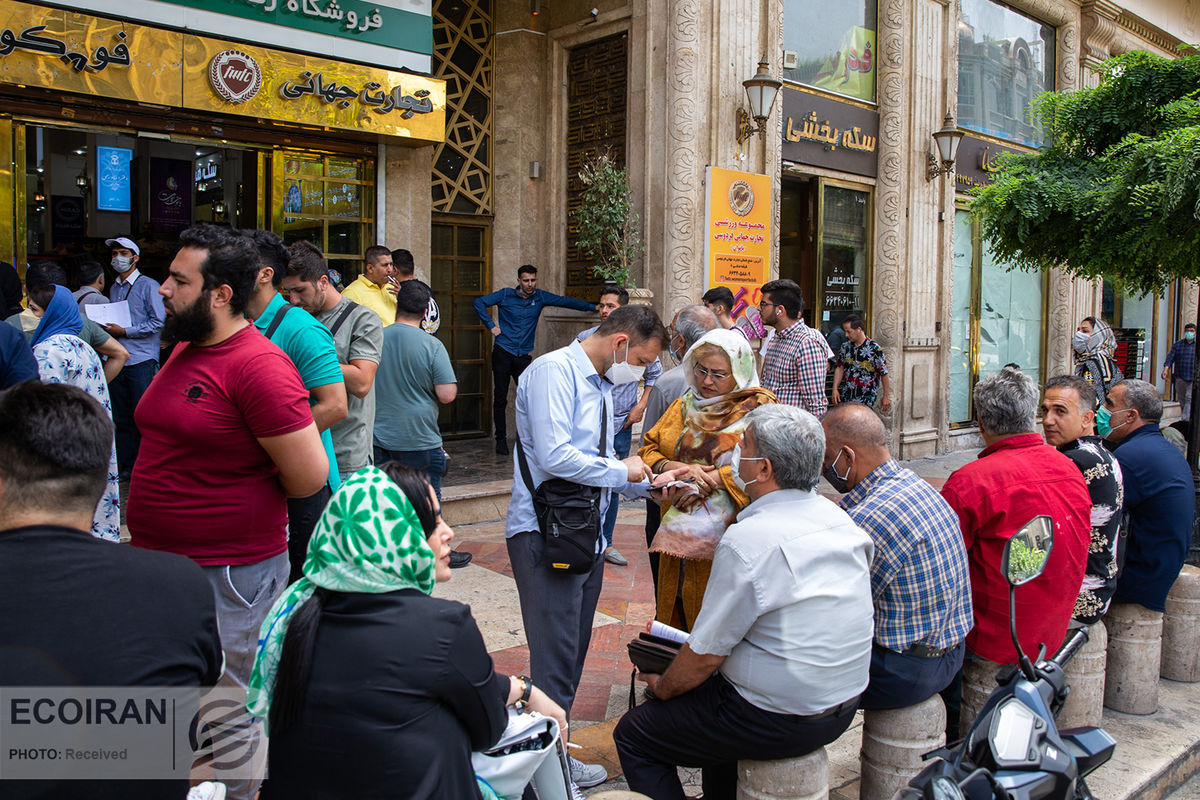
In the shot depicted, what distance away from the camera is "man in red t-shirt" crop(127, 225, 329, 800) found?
276 cm

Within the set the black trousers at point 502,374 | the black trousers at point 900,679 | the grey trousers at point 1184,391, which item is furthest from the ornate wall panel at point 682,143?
the grey trousers at point 1184,391

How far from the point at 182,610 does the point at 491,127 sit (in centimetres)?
932

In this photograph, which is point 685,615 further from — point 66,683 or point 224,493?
point 66,683

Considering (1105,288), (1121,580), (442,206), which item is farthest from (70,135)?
(1105,288)

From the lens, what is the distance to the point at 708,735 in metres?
2.79

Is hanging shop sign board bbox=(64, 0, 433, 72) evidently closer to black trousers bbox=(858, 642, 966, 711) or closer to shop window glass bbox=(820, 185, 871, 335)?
shop window glass bbox=(820, 185, 871, 335)

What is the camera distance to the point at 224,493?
2787 millimetres

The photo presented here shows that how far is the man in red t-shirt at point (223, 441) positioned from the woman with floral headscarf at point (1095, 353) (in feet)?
40.6

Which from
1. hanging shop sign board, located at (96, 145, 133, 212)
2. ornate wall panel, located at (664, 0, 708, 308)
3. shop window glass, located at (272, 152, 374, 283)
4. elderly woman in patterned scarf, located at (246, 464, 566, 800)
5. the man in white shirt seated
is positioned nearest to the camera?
elderly woman in patterned scarf, located at (246, 464, 566, 800)

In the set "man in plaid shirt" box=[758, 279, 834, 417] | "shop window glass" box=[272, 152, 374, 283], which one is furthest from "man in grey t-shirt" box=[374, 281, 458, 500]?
"shop window glass" box=[272, 152, 374, 283]

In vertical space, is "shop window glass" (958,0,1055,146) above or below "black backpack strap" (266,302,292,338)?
above

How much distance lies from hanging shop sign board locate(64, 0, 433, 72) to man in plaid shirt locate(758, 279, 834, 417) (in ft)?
14.7

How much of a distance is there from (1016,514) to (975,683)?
74cm

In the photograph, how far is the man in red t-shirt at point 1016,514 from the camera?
343 cm
